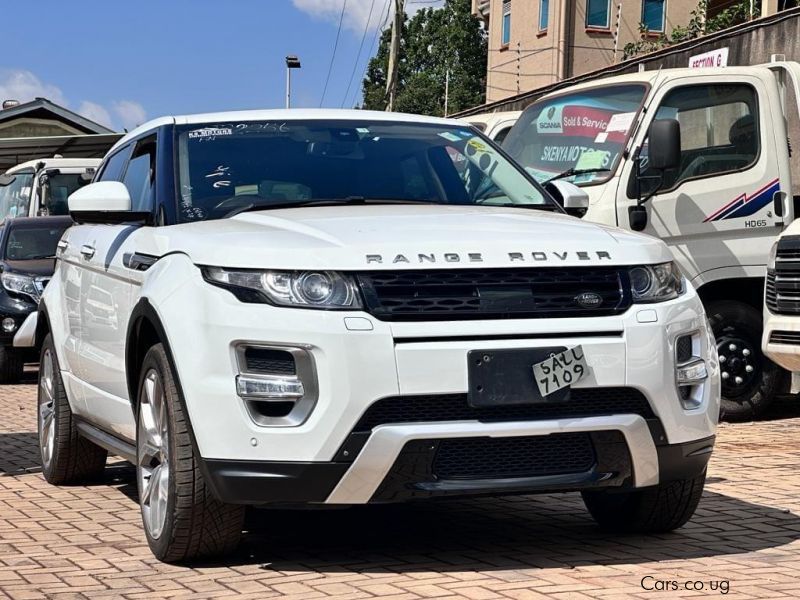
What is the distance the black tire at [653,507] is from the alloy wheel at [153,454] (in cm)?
165

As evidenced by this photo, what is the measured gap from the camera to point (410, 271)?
512cm

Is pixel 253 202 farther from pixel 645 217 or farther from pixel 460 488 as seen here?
pixel 645 217

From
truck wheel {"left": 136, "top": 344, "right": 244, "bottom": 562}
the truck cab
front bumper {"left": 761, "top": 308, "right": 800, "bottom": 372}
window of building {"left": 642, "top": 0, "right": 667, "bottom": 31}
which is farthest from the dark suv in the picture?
window of building {"left": 642, "top": 0, "right": 667, "bottom": 31}

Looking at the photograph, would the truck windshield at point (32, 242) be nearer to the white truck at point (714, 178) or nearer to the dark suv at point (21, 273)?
the dark suv at point (21, 273)

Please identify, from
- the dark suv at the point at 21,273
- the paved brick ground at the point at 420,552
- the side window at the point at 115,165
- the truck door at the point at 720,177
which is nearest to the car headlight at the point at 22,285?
the dark suv at the point at 21,273

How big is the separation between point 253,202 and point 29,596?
6.19 feet

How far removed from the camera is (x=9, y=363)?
51.5 ft

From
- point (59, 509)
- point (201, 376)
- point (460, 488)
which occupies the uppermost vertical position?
point (201, 376)

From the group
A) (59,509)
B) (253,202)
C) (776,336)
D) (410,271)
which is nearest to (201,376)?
(410,271)

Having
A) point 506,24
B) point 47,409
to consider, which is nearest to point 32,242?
point 47,409

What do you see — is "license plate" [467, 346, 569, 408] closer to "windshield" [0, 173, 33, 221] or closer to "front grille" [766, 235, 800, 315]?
"front grille" [766, 235, 800, 315]

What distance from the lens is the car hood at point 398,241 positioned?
5152 millimetres

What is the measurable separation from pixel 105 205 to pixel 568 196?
201cm

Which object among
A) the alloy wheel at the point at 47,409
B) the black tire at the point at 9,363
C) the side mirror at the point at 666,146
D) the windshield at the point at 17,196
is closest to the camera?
the alloy wheel at the point at 47,409
